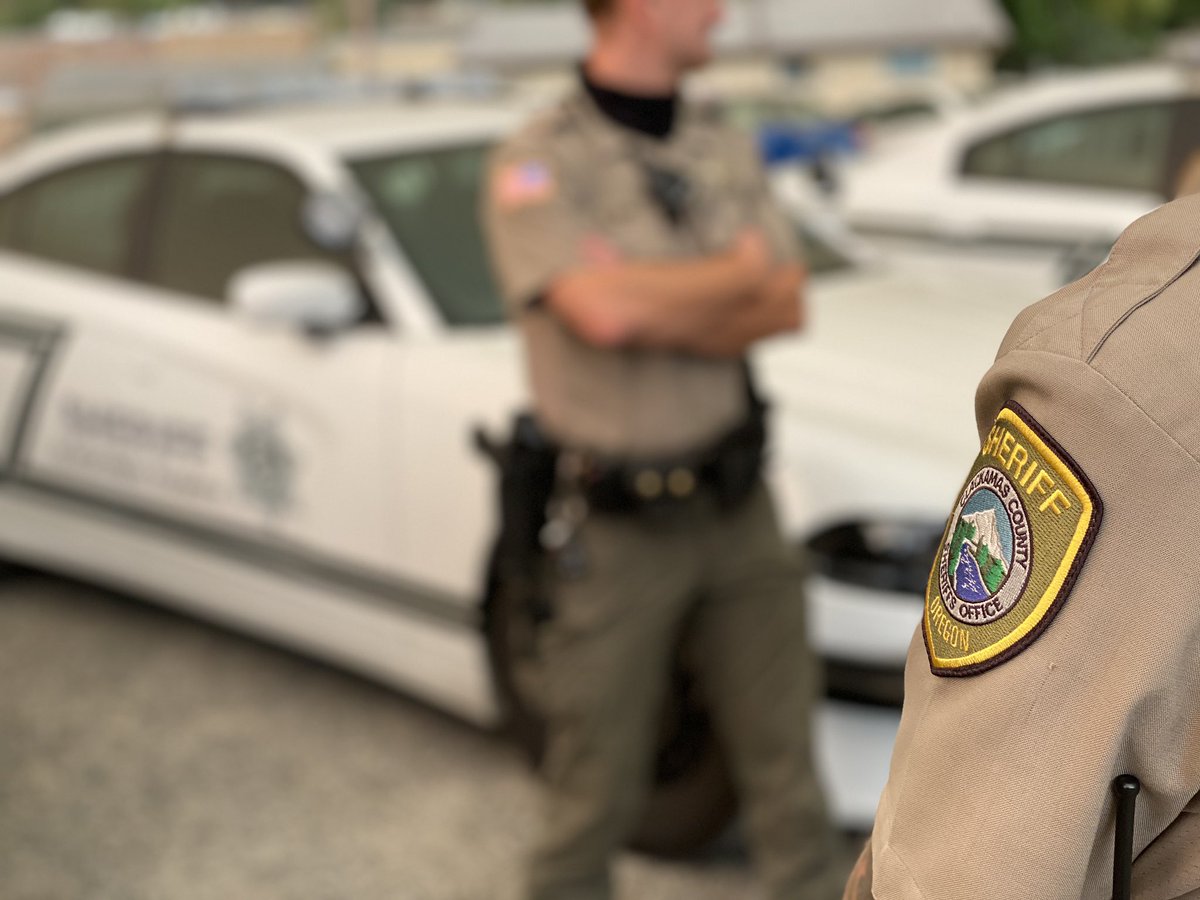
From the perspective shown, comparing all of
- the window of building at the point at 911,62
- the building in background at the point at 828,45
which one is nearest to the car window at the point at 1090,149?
the building in background at the point at 828,45

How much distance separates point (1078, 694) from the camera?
0.88 m

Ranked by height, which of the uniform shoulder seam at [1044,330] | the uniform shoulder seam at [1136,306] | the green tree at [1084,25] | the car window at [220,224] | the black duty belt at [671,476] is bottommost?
the green tree at [1084,25]

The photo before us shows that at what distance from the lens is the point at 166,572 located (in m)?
3.90

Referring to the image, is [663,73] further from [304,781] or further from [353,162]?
[304,781]

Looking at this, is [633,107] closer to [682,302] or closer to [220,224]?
[682,302]

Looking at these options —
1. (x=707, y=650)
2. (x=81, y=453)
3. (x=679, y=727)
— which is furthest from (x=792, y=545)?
(x=81, y=453)

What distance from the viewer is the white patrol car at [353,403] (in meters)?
2.88

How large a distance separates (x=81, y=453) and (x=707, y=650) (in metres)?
2.02

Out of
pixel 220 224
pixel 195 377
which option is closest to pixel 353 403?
pixel 195 377

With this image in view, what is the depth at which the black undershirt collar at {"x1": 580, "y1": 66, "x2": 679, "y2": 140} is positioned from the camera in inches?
97.4

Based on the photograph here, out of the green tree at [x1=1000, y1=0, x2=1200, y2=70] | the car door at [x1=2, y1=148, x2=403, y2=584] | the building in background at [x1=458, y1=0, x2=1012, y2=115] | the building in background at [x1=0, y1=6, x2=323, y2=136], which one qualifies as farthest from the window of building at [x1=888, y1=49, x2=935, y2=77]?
the car door at [x1=2, y1=148, x2=403, y2=584]

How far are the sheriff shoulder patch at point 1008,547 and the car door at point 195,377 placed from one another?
2.48 m

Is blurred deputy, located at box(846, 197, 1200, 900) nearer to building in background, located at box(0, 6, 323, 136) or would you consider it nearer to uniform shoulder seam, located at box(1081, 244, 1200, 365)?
uniform shoulder seam, located at box(1081, 244, 1200, 365)

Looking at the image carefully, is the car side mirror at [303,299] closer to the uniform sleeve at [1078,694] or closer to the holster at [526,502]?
the holster at [526,502]
